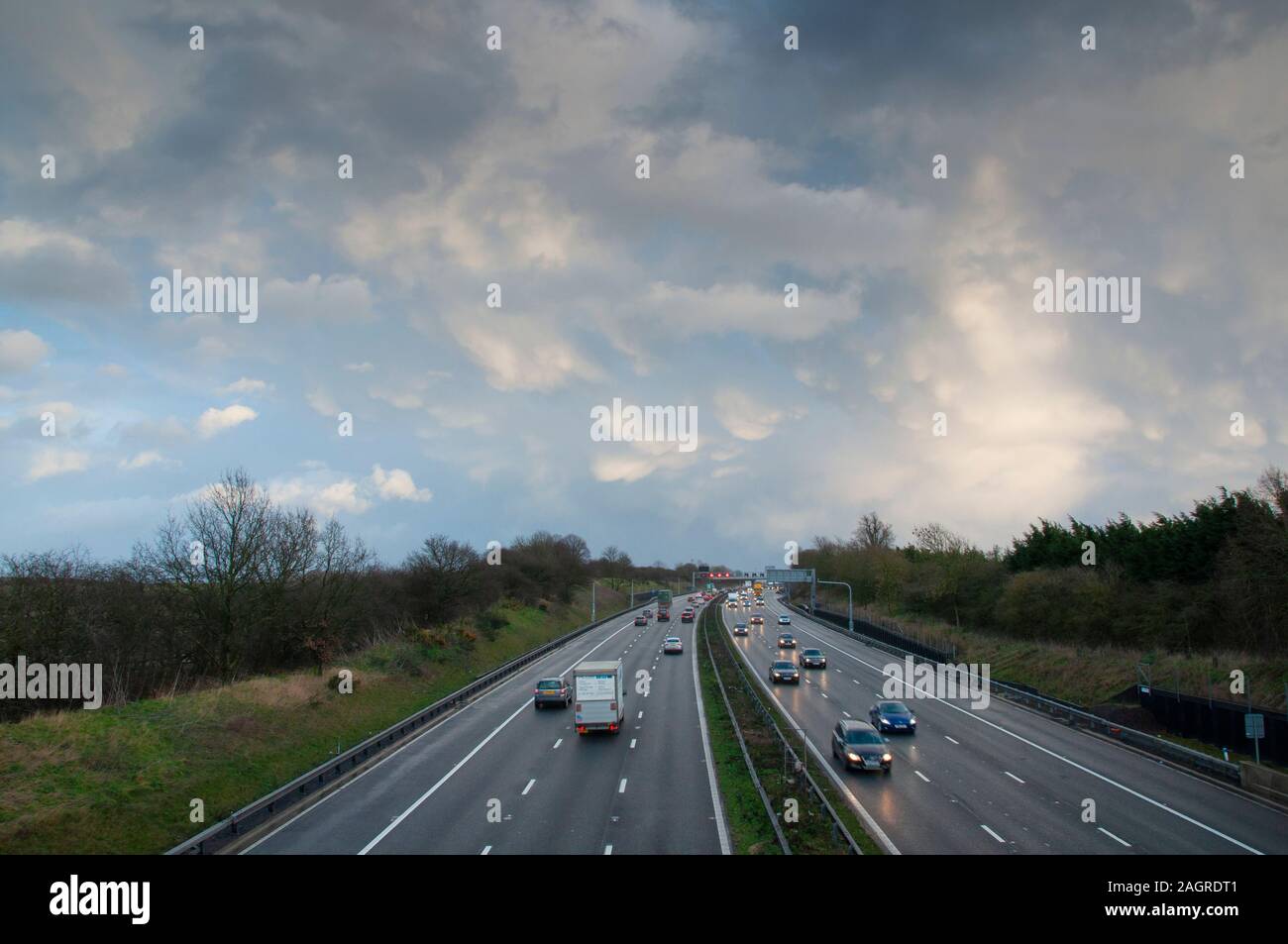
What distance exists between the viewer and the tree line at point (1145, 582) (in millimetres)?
43094

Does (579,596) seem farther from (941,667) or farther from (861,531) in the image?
(941,667)

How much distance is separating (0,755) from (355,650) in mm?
29417

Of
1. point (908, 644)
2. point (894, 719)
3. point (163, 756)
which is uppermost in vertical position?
point (163, 756)

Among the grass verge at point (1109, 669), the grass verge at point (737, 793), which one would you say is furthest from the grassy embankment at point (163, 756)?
the grass verge at point (1109, 669)

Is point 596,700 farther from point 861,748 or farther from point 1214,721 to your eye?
point 1214,721

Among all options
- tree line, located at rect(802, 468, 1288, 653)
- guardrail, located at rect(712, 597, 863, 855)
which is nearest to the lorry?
guardrail, located at rect(712, 597, 863, 855)

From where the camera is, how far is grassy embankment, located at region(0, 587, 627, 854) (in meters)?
18.7

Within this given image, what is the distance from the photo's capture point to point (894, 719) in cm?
3347

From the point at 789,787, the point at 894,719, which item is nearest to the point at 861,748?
the point at 789,787

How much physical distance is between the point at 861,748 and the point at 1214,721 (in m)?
15.8

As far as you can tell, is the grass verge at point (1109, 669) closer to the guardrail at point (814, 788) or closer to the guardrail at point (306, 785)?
the guardrail at point (814, 788)
